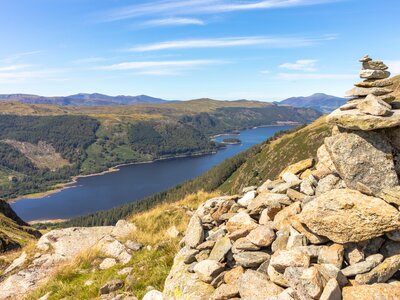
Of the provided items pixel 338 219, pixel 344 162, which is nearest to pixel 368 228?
pixel 338 219

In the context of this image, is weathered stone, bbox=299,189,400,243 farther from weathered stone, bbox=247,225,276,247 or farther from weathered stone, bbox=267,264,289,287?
weathered stone, bbox=267,264,289,287

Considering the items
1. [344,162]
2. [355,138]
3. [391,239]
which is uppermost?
[355,138]

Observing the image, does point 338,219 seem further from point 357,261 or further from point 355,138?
point 355,138

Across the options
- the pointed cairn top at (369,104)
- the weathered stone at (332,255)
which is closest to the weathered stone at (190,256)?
the weathered stone at (332,255)

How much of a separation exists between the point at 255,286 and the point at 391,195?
217 inches

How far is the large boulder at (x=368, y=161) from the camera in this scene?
1209 cm

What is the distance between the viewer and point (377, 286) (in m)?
9.34

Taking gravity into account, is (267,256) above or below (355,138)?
below

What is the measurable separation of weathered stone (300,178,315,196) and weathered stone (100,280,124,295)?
9366 millimetres

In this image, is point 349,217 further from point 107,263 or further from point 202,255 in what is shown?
point 107,263

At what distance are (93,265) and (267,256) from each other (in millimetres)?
11628

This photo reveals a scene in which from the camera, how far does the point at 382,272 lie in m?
9.77

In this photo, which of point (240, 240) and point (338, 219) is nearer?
point (338, 219)

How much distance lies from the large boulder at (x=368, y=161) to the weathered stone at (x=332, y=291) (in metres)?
4.11
